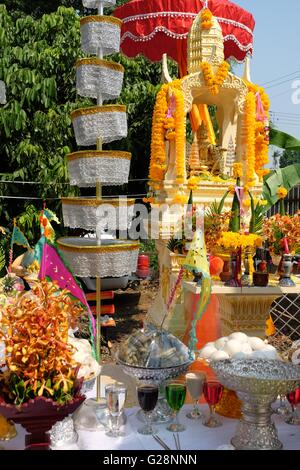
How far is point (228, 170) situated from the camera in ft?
24.7

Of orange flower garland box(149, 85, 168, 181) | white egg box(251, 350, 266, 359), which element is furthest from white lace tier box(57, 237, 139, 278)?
orange flower garland box(149, 85, 168, 181)

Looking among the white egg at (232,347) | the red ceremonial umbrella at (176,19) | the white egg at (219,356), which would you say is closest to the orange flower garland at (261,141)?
the red ceremonial umbrella at (176,19)

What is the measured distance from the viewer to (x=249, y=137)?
23.9 ft

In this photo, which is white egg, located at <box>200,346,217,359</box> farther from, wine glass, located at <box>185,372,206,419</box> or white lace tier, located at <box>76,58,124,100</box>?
white lace tier, located at <box>76,58,124,100</box>

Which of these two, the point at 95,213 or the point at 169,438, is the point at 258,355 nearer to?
the point at 169,438

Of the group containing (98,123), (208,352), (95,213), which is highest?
(98,123)

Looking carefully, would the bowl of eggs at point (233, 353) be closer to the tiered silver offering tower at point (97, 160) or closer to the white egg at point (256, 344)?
the white egg at point (256, 344)

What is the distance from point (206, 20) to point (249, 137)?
182 centimetres

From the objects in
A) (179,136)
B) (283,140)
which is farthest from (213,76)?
(283,140)

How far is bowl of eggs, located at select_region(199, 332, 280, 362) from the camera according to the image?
2.26 metres

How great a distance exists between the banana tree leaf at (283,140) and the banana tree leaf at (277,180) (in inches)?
22.4

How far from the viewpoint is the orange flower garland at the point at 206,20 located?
22.7ft

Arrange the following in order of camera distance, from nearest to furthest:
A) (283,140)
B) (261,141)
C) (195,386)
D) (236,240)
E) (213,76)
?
(195,386)
(236,240)
(213,76)
(261,141)
(283,140)

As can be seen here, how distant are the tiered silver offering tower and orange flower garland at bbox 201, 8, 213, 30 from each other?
16.0 feet
